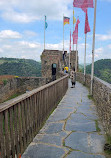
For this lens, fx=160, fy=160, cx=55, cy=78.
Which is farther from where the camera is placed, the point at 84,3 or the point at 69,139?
the point at 84,3

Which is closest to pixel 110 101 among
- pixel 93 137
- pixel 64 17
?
pixel 93 137

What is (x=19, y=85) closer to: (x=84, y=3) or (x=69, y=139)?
(x=84, y=3)

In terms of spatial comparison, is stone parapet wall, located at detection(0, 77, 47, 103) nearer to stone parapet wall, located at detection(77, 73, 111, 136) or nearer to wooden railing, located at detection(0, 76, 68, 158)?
stone parapet wall, located at detection(77, 73, 111, 136)

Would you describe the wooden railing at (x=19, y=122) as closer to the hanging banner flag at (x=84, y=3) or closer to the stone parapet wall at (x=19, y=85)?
the hanging banner flag at (x=84, y=3)

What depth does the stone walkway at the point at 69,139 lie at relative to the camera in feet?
9.63

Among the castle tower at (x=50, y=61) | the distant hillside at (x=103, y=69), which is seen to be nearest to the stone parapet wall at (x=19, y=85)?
the castle tower at (x=50, y=61)

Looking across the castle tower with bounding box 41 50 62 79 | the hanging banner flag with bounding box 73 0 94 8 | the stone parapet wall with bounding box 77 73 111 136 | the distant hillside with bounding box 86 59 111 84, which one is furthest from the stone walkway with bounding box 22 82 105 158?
the distant hillside with bounding box 86 59 111 84

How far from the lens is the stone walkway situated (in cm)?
294

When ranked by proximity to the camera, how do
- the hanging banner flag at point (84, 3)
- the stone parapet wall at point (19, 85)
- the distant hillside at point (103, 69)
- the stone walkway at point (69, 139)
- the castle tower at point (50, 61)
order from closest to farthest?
the stone walkway at point (69, 139), the hanging banner flag at point (84, 3), the stone parapet wall at point (19, 85), the castle tower at point (50, 61), the distant hillside at point (103, 69)

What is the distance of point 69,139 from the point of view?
352 cm

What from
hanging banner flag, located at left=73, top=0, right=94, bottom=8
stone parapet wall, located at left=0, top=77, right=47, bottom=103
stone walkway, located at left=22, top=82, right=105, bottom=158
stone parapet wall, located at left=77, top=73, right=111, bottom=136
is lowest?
stone parapet wall, located at left=0, top=77, right=47, bottom=103

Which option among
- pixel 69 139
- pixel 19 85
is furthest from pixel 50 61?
pixel 69 139

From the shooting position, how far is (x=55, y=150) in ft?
10.00

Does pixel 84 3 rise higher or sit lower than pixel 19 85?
higher
